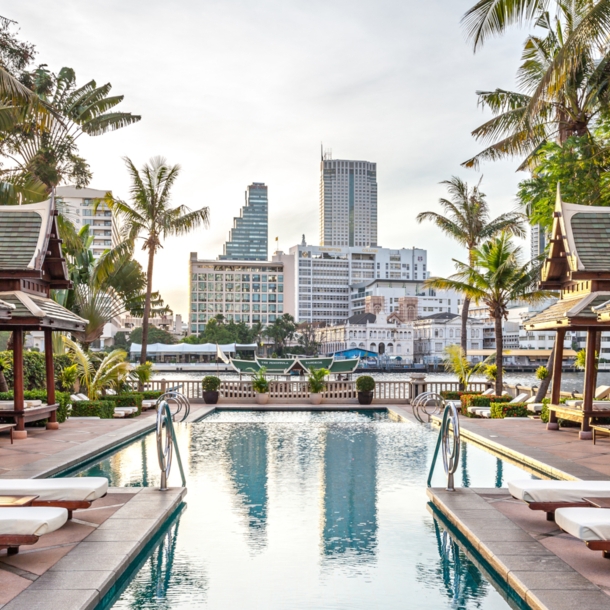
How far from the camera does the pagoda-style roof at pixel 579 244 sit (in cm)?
1478

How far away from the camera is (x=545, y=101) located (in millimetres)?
19500

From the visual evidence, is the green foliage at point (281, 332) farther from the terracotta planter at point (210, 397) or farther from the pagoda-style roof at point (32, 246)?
the pagoda-style roof at point (32, 246)

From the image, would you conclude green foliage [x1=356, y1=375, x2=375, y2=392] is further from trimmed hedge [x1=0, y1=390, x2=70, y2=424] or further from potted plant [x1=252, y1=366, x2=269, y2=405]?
trimmed hedge [x1=0, y1=390, x2=70, y2=424]

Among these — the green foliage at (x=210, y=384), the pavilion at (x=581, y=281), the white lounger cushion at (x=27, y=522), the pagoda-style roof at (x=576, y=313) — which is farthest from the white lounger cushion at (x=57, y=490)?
the green foliage at (x=210, y=384)

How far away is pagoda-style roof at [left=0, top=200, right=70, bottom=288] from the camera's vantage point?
14.7 metres

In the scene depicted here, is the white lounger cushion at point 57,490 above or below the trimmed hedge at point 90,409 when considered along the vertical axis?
above

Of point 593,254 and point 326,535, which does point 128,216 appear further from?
point 326,535

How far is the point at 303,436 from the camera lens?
17672 mm

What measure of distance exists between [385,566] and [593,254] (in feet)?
33.7

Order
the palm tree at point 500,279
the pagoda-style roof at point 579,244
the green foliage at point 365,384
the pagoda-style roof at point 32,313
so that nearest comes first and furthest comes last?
the pagoda-style roof at point 32,313 < the pagoda-style roof at point 579,244 < the palm tree at point 500,279 < the green foliage at point 365,384

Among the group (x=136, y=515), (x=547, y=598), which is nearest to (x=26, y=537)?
(x=136, y=515)

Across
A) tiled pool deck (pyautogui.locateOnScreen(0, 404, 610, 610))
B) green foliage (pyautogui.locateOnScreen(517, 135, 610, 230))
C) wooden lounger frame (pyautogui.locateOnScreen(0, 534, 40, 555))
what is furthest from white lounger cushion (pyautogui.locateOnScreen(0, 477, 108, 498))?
green foliage (pyautogui.locateOnScreen(517, 135, 610, 230))

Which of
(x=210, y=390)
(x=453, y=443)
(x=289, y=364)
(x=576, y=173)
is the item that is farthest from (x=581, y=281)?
(x=289, y=364)

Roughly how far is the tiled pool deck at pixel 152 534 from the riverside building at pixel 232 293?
160 metres
